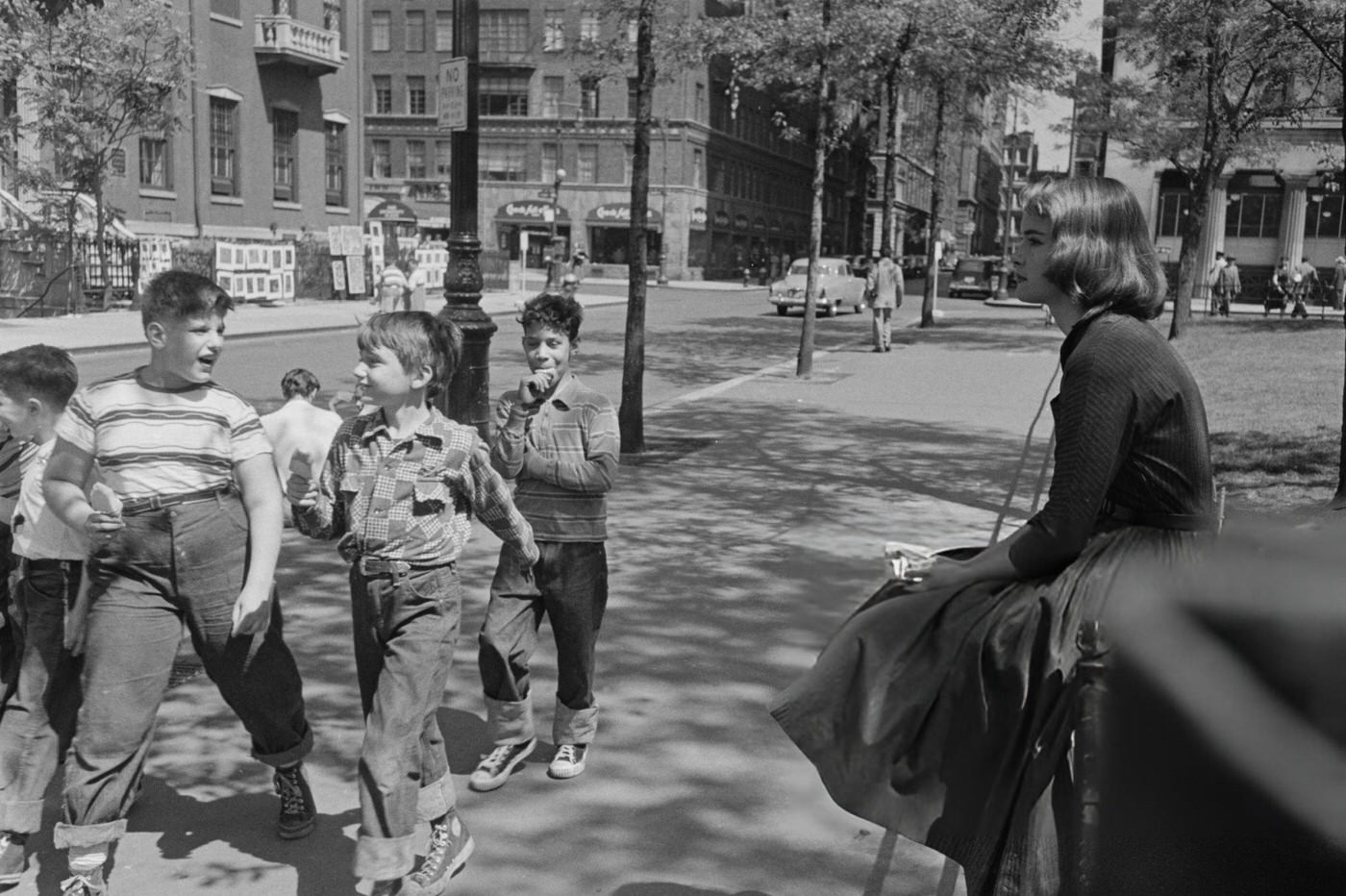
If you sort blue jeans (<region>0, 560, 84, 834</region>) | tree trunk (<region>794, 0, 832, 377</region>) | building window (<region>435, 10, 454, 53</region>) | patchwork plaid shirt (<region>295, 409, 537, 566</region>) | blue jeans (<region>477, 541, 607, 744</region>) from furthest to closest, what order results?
building window (<region>435, 10, 454, 53</region>) < tree trunk (<region>794, 0, 832, 377</region>) < blue jeans (<region>477, 541, 607, 744</region>) < blue jeans (<region>0, 560, 84, 834</region>) < patchwork plaid shirt (<region>295, 409, 537, 566</region>)

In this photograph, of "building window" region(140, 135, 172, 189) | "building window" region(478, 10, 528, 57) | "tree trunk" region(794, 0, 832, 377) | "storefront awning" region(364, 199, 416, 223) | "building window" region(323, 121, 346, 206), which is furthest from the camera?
"building window" region(478, 10, 528, 57)

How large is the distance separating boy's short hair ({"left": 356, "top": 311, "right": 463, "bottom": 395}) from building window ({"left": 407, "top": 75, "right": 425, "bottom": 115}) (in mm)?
70674

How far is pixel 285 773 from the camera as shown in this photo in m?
4.07

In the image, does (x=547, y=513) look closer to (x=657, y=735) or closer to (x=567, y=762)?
(x=567, y=762)

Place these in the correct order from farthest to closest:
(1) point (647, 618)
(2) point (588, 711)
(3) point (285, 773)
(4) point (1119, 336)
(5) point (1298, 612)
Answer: (1) point (647, 618)
(2) point (588, 711)
(3) point (285, 773)
(4) point (1119, 336)
(5) point (1298, 612)

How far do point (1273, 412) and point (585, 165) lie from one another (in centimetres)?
5504

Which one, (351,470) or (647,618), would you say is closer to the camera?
(351,470)

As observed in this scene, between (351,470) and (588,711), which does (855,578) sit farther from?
(351,470)

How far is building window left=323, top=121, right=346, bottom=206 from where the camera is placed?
41375 millimetres

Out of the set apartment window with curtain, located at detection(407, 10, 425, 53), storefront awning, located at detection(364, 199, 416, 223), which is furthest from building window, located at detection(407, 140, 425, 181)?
storefront awning, located at detection(364, 199, 416, 223)

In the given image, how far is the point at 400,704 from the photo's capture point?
3604 millimetres

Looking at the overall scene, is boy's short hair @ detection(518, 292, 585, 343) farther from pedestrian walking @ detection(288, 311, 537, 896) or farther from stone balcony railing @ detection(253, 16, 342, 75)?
stone balcony railing @ detection(253, 16, 342, 75)

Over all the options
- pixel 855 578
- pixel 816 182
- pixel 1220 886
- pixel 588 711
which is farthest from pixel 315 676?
pixel 816 182

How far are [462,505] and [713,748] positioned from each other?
157 centimetres
